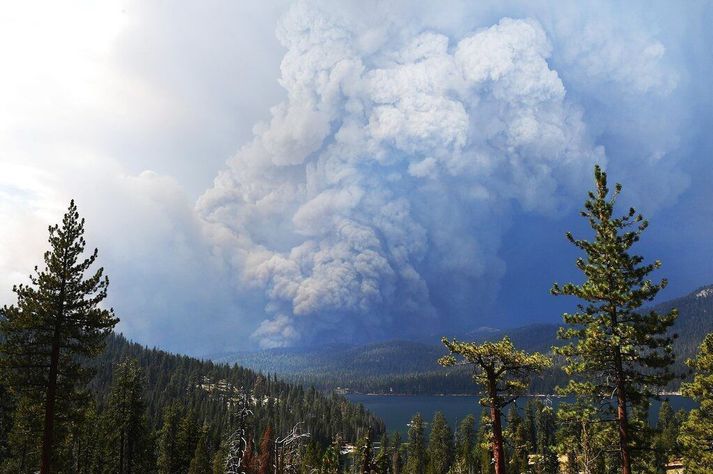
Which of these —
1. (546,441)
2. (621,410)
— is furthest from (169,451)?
(546,441)

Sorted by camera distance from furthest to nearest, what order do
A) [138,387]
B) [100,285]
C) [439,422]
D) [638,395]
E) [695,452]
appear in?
[439,422]
[138,387]
[695,452]
[100,285]
[638,395]

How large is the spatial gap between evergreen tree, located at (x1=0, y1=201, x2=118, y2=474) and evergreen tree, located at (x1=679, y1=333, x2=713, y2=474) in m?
40.5

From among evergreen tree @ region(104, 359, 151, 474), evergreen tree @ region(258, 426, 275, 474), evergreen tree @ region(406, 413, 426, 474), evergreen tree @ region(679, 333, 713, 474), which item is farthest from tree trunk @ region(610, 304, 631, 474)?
evergreen tree @ region(406, 413, 426, 474)

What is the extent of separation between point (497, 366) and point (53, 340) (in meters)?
24.1

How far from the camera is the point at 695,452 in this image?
1407 inches

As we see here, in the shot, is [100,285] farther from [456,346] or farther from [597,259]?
[597,259]

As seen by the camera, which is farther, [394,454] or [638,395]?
[394,454]

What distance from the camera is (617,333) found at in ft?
79.7

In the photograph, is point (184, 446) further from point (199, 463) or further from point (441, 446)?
point (441, 446)

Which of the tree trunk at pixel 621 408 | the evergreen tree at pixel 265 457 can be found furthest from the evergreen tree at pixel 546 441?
the tree trunk at pixel 621 408

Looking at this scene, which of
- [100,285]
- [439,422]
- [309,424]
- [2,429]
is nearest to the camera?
[100,285]

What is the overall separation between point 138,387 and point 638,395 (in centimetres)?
5508

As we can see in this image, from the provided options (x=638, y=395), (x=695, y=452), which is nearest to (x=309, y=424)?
(x=695, y=452)

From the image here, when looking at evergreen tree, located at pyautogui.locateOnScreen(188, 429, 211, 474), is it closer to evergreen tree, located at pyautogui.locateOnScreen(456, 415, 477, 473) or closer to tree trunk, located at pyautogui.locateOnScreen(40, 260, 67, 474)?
tree trunk, located at pyautogui.locateOnScreen(40, 260, 67, 474)
